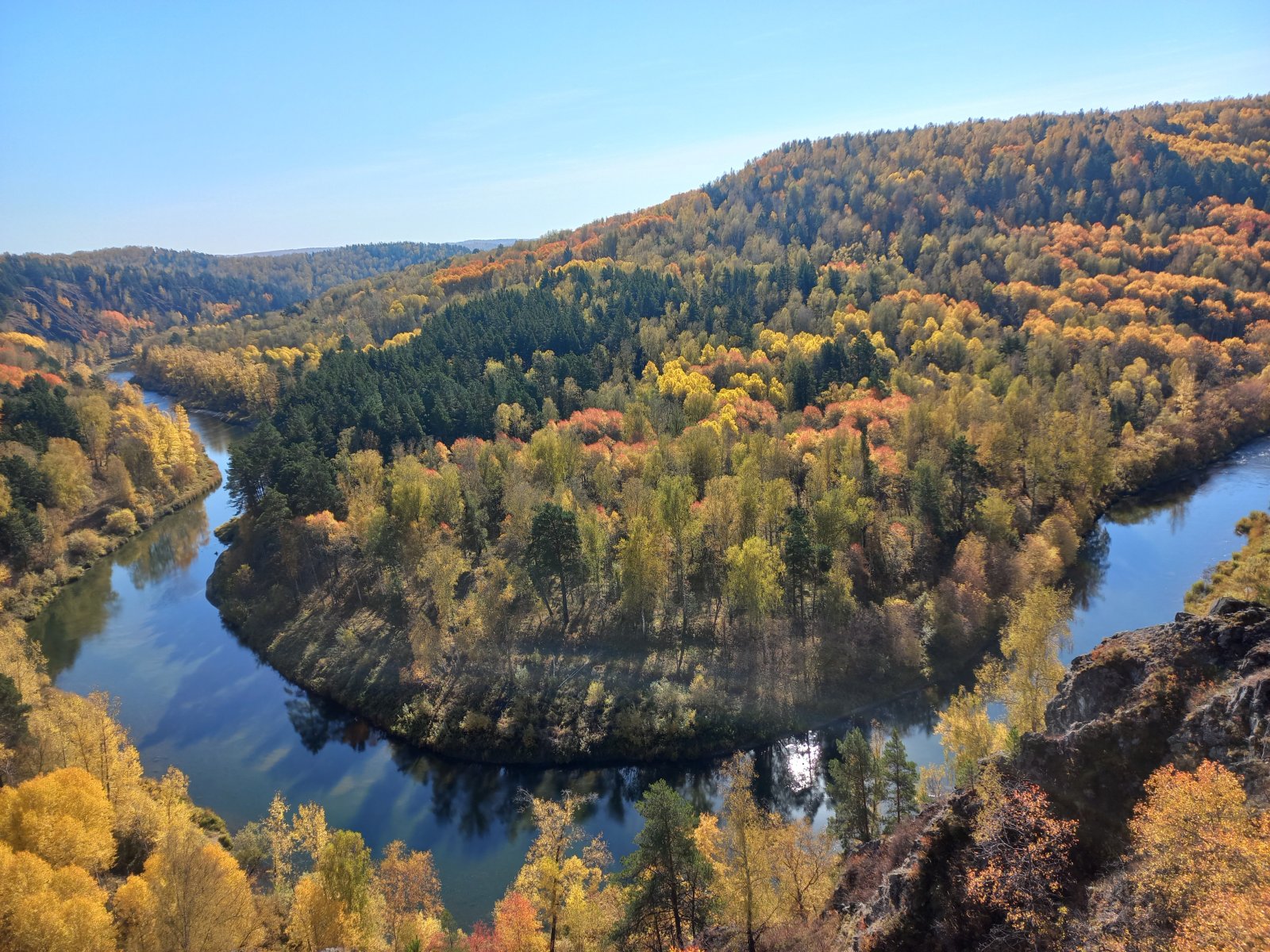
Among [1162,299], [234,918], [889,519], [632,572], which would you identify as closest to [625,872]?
[234,918]

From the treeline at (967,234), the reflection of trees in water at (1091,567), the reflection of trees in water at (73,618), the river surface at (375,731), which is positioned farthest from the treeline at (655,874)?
the treeline at (967,234)

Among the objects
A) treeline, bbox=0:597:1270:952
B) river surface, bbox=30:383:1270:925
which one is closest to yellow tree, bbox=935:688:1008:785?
treeline, bbox=0:597:1270:952

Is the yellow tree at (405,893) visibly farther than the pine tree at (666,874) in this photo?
Yes

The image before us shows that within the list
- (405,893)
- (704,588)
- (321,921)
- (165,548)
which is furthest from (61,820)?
(165,548)

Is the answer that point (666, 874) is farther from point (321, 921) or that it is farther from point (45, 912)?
point (45, 912)

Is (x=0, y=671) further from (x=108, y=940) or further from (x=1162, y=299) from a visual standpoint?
(x=1162, y=299)

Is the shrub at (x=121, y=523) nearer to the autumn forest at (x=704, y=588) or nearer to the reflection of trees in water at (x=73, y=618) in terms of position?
the autumn forest at (x=704, y=588)
